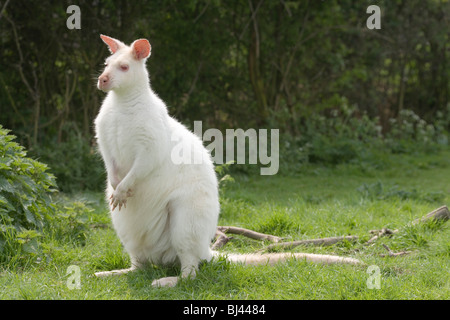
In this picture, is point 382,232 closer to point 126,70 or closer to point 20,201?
point 126,70

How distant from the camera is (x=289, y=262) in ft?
12.9

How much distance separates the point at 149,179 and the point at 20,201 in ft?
3.65

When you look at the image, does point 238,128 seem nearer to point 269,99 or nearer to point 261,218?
point 269,99

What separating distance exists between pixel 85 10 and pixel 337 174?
14.3 feet

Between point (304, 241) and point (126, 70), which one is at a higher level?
point (126, 70)

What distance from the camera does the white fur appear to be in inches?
148

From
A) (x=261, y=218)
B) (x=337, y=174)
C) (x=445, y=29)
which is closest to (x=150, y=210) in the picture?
(x=261, y=218)

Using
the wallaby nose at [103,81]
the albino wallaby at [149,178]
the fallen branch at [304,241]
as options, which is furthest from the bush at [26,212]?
the fallen branch at [304,241]

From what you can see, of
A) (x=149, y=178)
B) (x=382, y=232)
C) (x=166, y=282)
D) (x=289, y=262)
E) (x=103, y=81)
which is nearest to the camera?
(x=166, y=282)

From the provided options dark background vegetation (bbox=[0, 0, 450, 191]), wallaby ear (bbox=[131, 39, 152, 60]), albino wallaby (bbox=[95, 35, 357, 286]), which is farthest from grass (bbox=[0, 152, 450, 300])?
dark background vegetation (bbox=[0, 0, 450, 191])

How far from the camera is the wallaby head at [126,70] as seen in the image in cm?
374

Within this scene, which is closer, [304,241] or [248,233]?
[304,241]

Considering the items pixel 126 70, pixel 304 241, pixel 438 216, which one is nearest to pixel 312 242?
pixel 304 241
